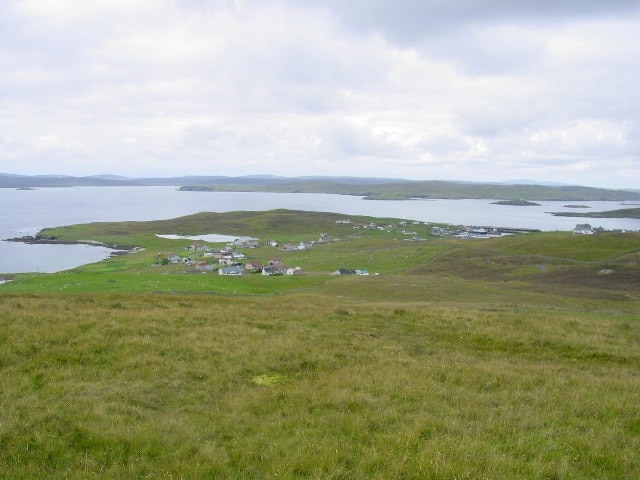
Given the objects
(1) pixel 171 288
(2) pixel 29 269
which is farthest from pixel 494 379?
(2) pixel 29 269

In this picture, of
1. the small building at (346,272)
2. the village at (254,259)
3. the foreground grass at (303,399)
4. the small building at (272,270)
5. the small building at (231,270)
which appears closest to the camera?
the foreground grass at (303,399)

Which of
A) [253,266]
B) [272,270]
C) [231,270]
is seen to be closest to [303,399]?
[272,270]

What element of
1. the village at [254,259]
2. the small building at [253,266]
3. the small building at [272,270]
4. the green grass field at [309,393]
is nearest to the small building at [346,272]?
the village at [254,259]

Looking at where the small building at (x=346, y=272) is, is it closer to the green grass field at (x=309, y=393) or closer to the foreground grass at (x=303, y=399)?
the green grass field at (x=309, y=393)

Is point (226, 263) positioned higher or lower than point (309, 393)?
lower

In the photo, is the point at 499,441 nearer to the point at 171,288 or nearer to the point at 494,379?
the point at 494,379

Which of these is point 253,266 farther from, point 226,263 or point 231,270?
point 231,270
